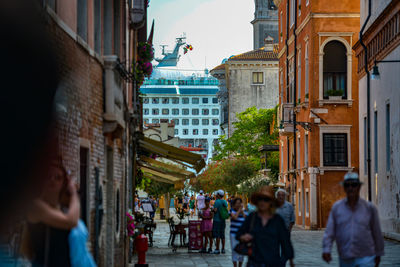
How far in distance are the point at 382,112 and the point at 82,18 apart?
1986 cm

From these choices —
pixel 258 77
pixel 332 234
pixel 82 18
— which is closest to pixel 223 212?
pixel 82 18

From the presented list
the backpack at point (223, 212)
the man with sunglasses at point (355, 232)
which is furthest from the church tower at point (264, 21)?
the man with sunglasses at point (355, 232)

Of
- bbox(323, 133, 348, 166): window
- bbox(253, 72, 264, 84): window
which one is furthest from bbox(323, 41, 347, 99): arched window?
bbox(253, 72, 264, 84): window

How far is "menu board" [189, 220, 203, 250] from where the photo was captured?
75.2ft

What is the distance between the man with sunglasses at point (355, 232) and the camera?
9.07 m

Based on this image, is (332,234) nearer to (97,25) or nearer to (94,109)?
(94,109)

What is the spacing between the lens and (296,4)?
4359 cm

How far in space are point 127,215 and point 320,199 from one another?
22.2 m

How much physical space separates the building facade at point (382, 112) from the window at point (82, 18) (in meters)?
14.2

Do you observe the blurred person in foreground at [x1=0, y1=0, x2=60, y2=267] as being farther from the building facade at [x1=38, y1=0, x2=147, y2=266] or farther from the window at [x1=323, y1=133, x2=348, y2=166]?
the window at [x1=323, y1=133, x2=348, y2=166]

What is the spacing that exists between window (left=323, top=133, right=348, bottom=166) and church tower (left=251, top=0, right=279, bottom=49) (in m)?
67.9

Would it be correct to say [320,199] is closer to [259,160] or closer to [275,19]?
[259,160]

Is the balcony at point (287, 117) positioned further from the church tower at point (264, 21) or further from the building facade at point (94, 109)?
the church tower at point (264, 21)

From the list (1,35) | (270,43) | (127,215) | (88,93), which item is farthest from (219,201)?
(270,43)
